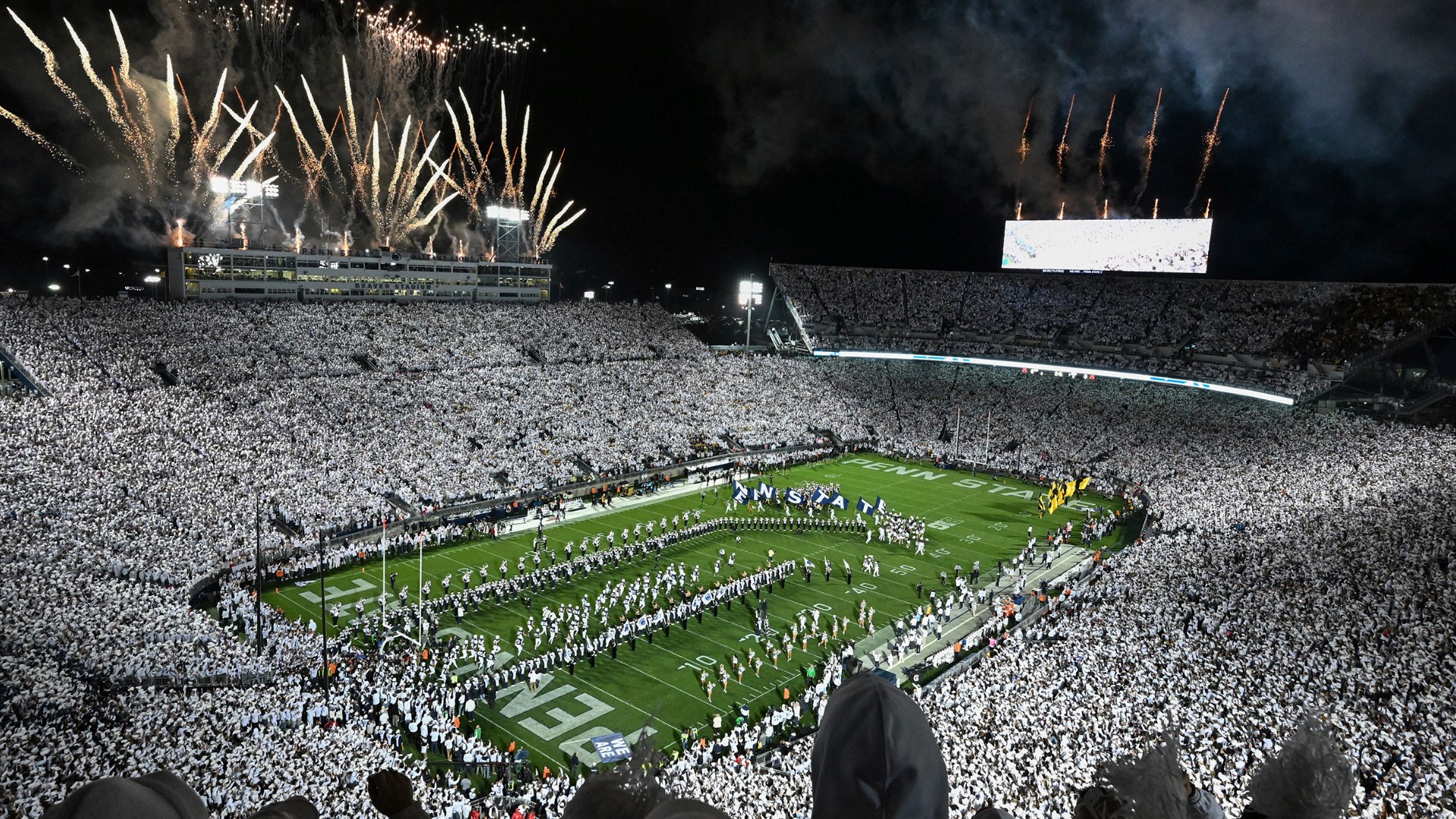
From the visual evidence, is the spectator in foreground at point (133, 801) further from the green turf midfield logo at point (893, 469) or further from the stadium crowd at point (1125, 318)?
the stadium crowd at point (1125, 318)

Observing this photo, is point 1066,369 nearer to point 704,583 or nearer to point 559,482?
point 559,482

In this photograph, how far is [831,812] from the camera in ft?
5.52

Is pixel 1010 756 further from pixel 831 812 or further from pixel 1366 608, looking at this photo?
pixel 831 812

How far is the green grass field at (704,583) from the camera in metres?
17.0

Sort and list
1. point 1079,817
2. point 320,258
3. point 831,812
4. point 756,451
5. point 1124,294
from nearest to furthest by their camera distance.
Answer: point 831,812 < point 1079,817 < point 756,451 < point 320,258 < point 1124,294

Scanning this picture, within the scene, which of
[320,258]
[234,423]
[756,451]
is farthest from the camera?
[320,258]

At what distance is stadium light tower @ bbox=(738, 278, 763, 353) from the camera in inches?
2410

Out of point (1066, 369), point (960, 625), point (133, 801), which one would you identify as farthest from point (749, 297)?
point (133, 801)

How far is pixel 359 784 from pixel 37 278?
3389 inches

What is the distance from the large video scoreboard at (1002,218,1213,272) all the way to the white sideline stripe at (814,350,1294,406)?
6.32 meters

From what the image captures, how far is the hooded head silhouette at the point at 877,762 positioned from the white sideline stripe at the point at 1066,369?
47.6m

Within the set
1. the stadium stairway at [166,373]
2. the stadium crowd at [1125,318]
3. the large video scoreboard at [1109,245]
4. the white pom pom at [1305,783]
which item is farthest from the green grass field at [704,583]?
the large video scoreboard at [1109,245]

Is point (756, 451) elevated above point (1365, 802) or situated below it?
below

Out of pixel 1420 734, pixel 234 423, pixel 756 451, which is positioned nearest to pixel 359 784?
pixel 1420 734
